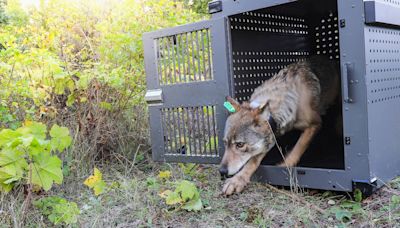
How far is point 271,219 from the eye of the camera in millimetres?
2641

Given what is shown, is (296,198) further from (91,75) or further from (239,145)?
(91,75)

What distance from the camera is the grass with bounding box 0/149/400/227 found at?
260 centimetres

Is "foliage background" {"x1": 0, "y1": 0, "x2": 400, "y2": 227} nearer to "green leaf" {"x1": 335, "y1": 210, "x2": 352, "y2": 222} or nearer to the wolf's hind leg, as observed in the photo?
"green leaf" {"x1": 335, "y1": 210, "x2": 352, "y2": 222}

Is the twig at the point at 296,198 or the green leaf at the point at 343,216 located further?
the twig at the point at 296,198

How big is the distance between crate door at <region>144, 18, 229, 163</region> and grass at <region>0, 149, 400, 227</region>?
1.14ft

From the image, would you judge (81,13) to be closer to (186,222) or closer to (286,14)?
(286,14)

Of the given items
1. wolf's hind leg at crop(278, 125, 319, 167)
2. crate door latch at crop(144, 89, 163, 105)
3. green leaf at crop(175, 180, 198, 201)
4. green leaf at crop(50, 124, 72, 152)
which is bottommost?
green leaf at crop(175, 180, 198, 201)

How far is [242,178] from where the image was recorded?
3227mm

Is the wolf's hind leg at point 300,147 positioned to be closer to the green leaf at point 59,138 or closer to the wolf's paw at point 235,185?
the wolf's paw at point 235,185

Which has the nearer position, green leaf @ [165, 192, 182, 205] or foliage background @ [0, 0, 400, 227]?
foliage background @ [0, 0, 400, 227]

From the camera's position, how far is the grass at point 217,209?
260cm

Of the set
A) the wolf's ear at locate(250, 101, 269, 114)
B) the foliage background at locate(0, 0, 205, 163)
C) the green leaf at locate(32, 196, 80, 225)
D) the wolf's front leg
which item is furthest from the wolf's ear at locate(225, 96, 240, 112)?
the green leaf at locate(32, 196, 80, 225)

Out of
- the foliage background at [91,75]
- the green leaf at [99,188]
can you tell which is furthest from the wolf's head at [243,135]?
the foliage background at [91,75]

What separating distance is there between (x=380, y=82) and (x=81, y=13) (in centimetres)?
361
